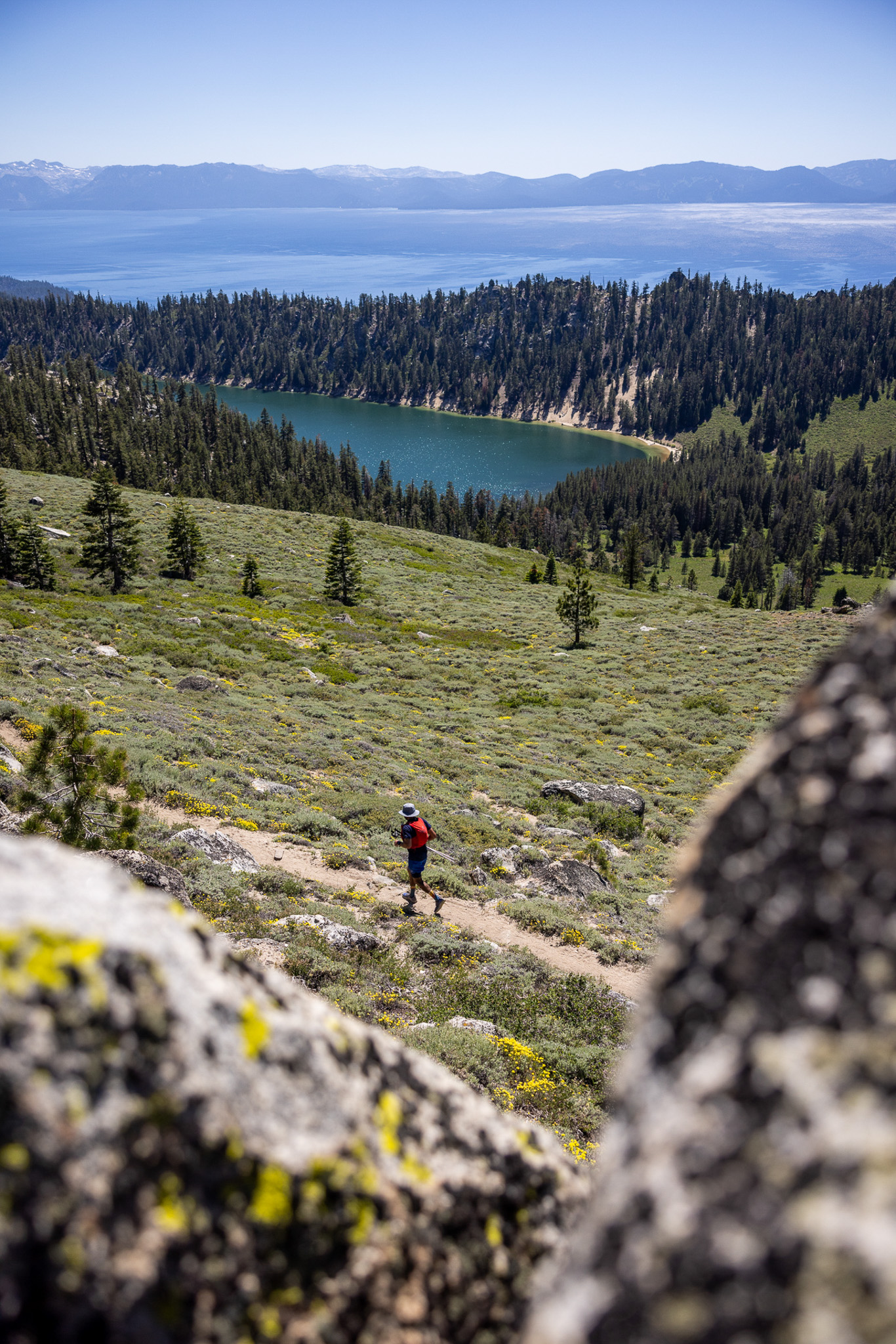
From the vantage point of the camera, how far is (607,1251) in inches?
63.7

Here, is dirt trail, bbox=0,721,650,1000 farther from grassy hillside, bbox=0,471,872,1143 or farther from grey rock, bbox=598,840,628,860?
grey rock, bbox=598,840,628,860

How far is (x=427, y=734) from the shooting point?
91.2ft

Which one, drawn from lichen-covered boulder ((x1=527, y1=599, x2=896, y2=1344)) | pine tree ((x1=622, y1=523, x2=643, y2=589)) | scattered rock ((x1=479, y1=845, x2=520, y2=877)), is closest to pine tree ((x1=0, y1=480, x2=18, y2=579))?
scattered rock ((x1=479, y1=845, x2=520, y2=877))

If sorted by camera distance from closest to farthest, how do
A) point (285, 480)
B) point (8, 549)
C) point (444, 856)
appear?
point (444, 856)
point (8, 549)
point (285, 480)

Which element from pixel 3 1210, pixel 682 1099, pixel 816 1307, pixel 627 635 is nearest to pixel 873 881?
pixel 682 1099

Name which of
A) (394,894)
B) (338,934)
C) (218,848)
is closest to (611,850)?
(394,894)

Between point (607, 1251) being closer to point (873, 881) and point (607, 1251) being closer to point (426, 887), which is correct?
point (873, 881)

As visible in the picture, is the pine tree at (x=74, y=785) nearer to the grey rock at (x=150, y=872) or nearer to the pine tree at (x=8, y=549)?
the grey rock at (x=150, y=872)

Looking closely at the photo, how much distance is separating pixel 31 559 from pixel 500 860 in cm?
3732

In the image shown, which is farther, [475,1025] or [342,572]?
[342,572]

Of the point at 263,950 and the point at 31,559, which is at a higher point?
the point at 31,559

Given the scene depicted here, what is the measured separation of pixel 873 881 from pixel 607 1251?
3.42 feet

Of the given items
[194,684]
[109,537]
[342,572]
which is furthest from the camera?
[342,572]

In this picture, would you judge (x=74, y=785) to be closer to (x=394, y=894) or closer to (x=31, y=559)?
(x=394, y=894)
